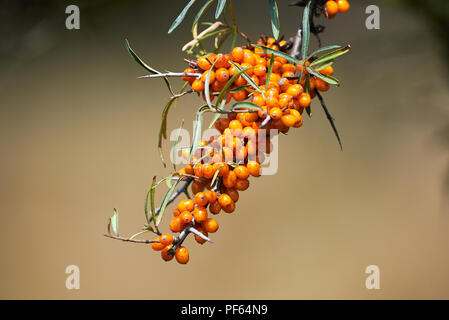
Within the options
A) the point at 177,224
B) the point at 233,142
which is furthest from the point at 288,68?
the point at 177,224

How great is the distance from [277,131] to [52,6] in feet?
3.03

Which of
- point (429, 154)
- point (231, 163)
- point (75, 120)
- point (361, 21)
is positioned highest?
point (361, 21)

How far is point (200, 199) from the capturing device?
46 centimetres

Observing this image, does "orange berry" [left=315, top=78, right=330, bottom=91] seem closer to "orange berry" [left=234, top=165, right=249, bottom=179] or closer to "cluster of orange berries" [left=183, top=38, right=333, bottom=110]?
"cluster of orange berries" [left=183, top=38, right=333, bottom=110]

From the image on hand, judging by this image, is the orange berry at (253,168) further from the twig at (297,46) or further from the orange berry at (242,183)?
the twig at (297,46)

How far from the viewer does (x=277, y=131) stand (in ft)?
1.53

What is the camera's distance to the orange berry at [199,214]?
→ 0.46m

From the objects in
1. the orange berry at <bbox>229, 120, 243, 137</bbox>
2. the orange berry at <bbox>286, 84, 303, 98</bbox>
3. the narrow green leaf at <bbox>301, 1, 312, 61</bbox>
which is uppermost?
the narrow green leaf at <bbox>301, 1, 312, 61</bbox>

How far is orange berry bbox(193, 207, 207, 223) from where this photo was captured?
46cm

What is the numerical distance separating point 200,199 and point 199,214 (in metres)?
0.02

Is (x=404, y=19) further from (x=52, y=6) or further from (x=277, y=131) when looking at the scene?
(x=52, y=6)

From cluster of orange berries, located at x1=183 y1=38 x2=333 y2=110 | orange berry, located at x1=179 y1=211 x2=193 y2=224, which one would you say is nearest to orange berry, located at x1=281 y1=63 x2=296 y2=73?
cluster of orange berries, located at x1=183 y1=38 x2=333 y2=110

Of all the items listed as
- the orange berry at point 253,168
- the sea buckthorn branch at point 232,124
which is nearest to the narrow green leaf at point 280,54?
the sea buckthorn branch at point 232,124

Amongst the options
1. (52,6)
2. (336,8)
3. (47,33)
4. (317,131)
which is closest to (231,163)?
(336,8)
